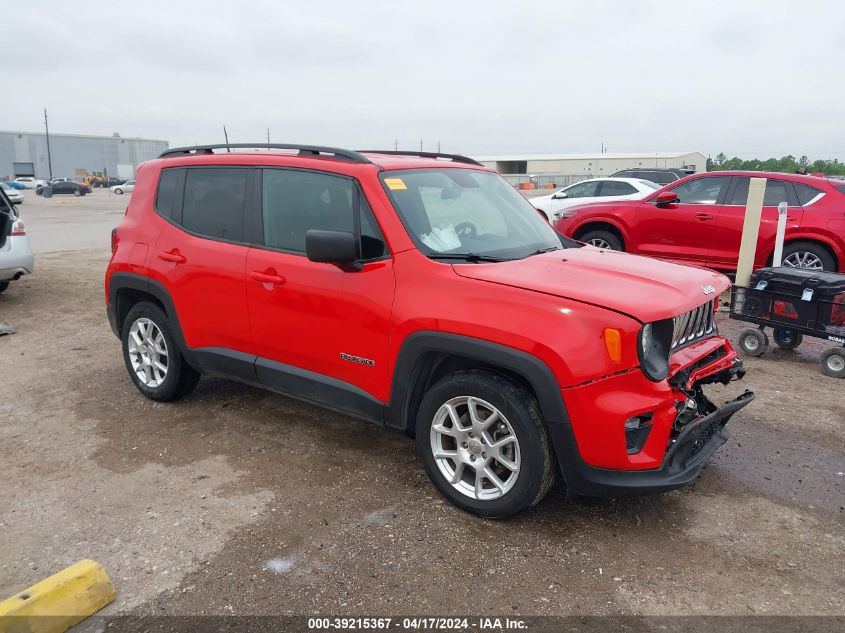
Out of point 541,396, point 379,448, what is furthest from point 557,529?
point 379,448

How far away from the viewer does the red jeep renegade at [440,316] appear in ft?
10.5

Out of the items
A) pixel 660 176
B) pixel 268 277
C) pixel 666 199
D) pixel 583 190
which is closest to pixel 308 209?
pixel 268 277

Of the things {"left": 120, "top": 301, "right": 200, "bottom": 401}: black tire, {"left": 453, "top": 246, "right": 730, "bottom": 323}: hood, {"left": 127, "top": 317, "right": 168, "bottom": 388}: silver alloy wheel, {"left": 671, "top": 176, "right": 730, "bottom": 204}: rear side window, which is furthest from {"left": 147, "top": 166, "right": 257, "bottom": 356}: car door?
{"left": 671, "top": 176, "right": 730, "bottom": 204}: rear side window

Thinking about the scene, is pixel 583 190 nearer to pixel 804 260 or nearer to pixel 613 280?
pixel 804 260

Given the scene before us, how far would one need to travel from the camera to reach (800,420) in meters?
5.09

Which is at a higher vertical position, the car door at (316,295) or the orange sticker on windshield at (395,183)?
the orange sticker on windshield at (395,183)

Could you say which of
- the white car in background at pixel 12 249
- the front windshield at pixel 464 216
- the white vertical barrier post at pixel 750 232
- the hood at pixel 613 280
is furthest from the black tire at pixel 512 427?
the white car in background at pixel 12 249

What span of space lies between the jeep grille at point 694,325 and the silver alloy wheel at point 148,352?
11.7 feet

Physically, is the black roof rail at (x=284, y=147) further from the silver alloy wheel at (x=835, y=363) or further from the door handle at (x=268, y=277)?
the silver alloy wheel at (x=835, y=363)

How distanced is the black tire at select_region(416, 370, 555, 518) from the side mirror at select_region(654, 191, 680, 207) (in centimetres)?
728

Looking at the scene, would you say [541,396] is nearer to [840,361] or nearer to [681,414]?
[681,414]

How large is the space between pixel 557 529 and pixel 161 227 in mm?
3451

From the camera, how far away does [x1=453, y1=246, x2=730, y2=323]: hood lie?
10.8 ft

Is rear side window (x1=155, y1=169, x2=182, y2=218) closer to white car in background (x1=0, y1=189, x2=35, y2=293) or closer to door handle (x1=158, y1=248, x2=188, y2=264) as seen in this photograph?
door handle (x1=158, y1=248, x2=188, y2=264)
